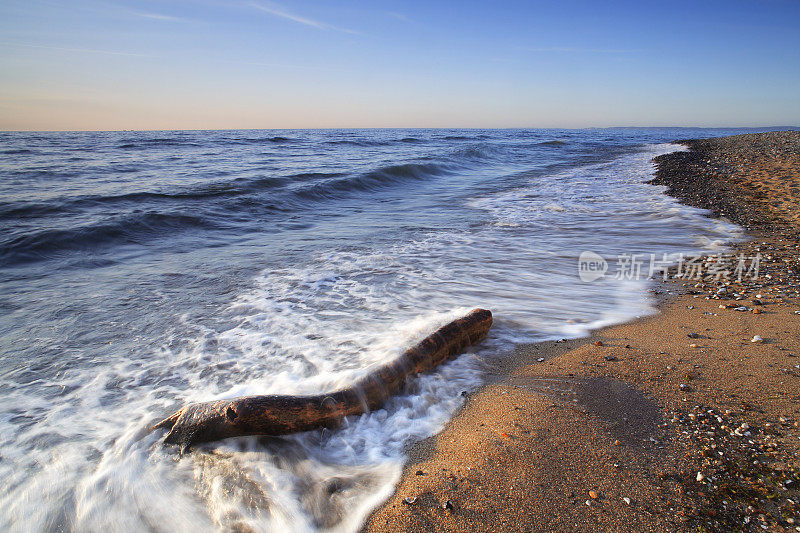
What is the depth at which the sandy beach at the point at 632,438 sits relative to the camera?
1617 mm

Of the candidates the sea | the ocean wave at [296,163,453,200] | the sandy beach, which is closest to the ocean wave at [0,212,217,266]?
the sea

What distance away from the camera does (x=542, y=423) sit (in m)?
2.16

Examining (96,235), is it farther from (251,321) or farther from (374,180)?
(374,180)

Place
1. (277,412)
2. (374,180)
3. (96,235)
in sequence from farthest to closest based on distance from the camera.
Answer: (374,180) → (96,235) → (277,412)

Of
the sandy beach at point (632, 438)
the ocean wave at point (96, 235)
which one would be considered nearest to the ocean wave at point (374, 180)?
the ocean wave at point (96, 235)

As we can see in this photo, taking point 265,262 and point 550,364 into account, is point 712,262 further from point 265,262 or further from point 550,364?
point 265,262

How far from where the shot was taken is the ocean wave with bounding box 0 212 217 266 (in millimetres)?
5949

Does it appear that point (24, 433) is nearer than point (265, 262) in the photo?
Yes

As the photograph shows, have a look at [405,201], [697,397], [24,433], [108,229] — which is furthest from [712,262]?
[108,229]

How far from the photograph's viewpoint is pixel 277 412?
6.98 ft

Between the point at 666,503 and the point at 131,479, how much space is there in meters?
2.35

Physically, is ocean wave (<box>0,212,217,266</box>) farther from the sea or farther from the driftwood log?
the driftwood log

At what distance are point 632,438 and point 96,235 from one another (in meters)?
7.89

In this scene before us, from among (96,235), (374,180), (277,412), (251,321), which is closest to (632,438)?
(277,412)
